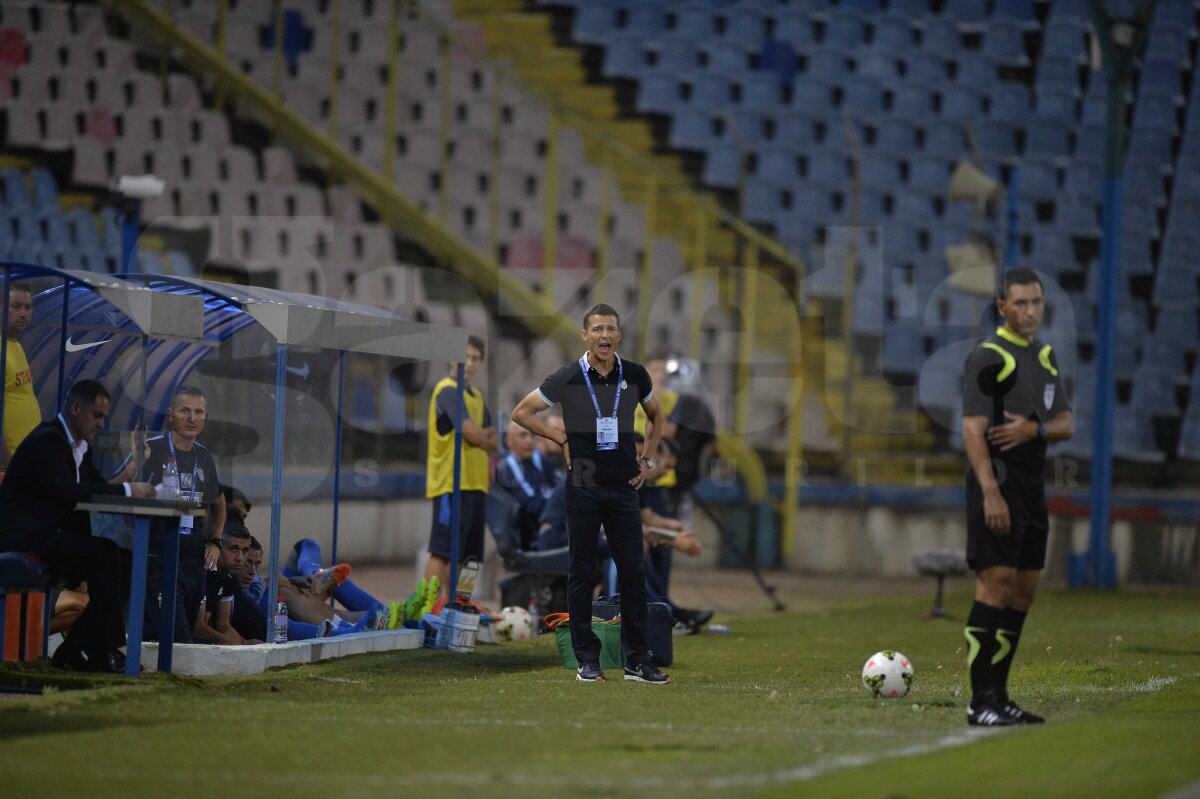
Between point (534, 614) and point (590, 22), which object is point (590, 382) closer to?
point (534, 614)

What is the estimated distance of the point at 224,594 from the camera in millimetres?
10406

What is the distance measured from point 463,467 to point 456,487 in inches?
28.1

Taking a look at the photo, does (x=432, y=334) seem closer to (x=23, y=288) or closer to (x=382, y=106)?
(x=23, y=288)

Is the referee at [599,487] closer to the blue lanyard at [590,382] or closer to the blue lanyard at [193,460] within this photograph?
the blue lanyard at [590,382]

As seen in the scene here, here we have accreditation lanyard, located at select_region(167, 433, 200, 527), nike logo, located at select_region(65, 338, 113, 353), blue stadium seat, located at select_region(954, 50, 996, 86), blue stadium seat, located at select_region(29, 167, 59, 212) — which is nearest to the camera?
accreditation lanyard, located at select_region(167, 433, 200, 527)

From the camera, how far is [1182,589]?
64.1 feet

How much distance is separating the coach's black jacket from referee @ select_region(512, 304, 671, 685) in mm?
2569

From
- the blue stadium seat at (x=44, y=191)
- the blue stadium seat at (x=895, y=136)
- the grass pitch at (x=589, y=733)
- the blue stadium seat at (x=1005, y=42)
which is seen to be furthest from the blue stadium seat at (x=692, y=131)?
the grass pitch at (x=589, y=733)

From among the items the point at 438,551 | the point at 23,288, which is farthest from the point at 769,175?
the point at 23,288

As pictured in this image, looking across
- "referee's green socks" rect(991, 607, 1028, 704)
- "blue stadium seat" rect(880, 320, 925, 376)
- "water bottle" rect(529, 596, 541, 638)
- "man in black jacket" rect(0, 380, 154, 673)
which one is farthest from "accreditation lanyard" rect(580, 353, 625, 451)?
"blue stadium seat" rect(880, 320, 925, 376)

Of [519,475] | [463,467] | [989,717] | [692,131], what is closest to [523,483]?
[519,475]

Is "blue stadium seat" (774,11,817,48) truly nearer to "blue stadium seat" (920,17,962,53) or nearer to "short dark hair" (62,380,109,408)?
"blue stadium seat" (920,17,962,53)

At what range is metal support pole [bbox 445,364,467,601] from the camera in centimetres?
1205

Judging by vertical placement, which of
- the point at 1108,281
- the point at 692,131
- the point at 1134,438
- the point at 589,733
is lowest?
the point at 589,733
